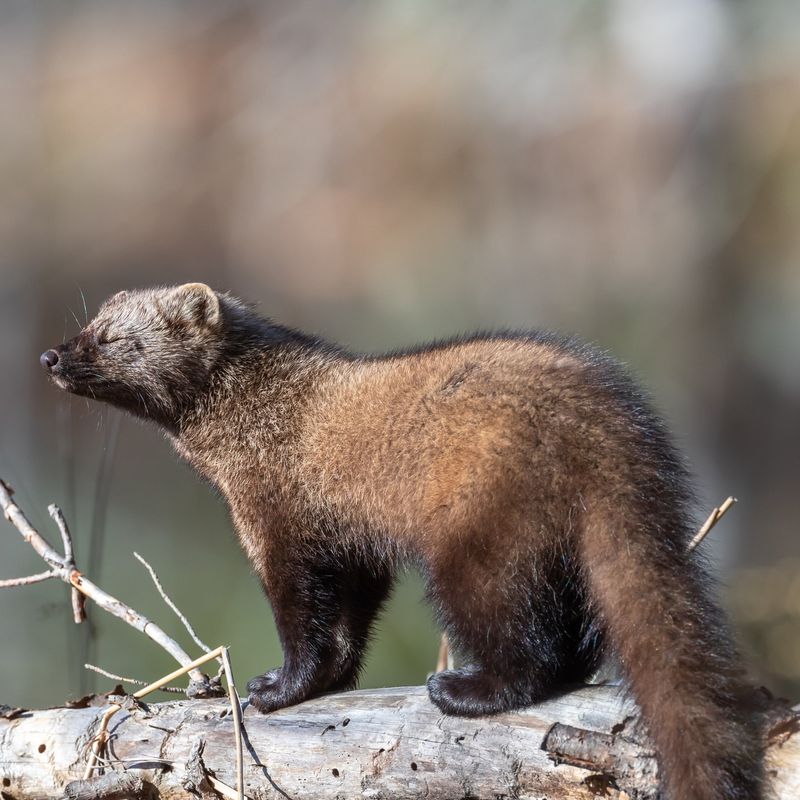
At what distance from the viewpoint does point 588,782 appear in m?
2.71

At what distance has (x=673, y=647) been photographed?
2635 mm

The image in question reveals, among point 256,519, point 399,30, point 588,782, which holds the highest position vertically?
point 399,30

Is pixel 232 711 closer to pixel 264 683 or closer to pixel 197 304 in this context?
pixel 264 683

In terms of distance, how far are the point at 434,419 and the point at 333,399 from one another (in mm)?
527

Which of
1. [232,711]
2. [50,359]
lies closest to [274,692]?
[232,711]

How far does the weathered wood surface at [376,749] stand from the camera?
8.86ft

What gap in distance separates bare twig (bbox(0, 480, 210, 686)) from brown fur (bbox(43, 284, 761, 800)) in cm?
34

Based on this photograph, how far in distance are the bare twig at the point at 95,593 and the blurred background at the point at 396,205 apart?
5092mm

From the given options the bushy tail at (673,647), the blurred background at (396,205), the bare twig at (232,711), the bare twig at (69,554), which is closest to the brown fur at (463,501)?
the bushy tail at (673,647)

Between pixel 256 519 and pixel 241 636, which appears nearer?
pixel 256 519

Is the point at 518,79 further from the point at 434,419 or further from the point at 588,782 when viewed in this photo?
the point at 588,782

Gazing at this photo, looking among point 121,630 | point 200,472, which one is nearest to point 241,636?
point 121,630

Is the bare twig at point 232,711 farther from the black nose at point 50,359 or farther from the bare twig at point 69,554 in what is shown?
the black nose at point 50,359

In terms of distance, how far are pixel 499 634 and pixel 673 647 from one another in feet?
1.89
